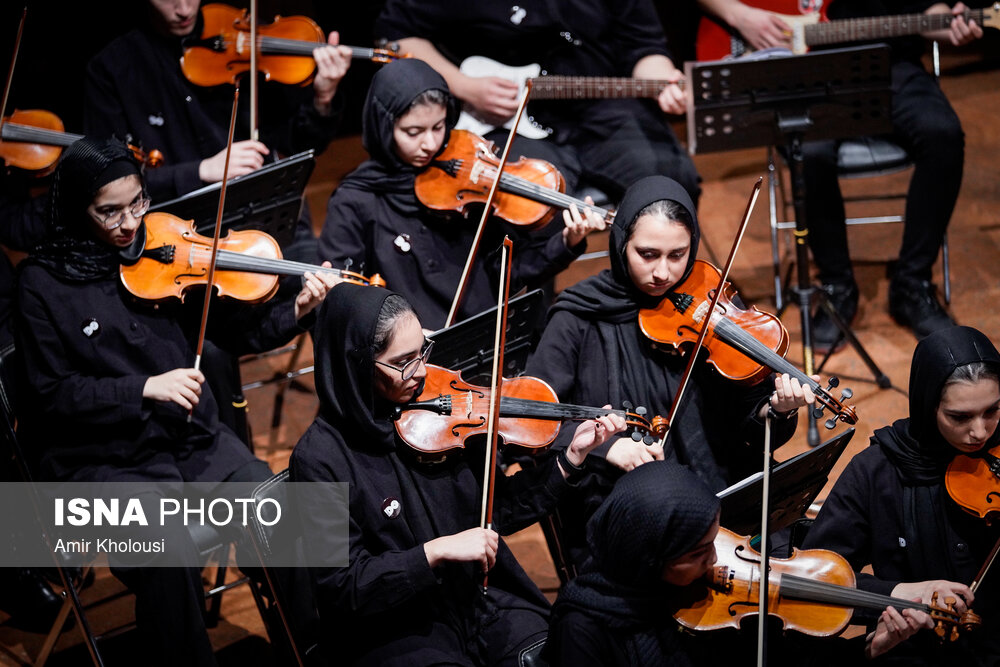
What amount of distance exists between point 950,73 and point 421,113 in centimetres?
372

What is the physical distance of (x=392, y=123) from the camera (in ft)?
10.4

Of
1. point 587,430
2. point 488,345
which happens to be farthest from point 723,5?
point 587,430

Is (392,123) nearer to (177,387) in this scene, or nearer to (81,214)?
(81,214)

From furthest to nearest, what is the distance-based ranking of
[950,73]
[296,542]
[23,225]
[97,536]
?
[950,73] → [23,225] → [97,536] → [296,542]

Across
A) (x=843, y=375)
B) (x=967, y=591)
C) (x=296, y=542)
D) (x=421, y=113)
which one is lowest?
(x=843, y=375)

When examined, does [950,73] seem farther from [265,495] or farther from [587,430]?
[265,495]

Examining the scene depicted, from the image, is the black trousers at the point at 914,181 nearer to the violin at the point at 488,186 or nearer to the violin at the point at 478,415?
the violin at the point at 488,186

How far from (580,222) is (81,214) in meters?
1.36

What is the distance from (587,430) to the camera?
2268 mm

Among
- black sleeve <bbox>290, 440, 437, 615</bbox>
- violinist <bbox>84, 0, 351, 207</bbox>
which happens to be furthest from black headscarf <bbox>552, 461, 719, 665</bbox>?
violinist <bbox>84, 0, 351, 207</bbox>

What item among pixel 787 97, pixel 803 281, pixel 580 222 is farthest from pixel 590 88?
pixel 803 281

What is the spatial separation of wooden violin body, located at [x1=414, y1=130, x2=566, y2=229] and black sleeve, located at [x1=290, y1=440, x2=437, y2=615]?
3.76ft

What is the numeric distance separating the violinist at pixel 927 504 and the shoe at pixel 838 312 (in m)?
1.61

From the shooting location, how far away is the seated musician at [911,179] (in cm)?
378
